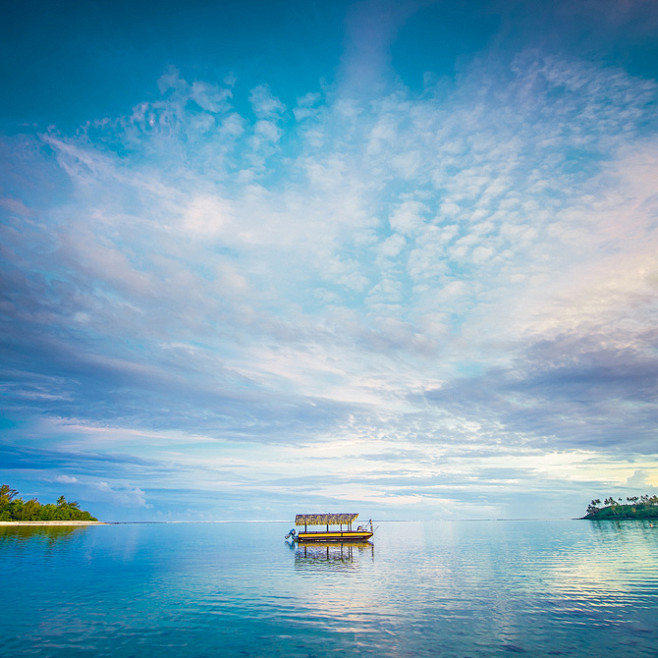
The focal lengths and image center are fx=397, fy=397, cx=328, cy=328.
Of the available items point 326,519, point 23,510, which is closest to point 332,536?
point 326,519

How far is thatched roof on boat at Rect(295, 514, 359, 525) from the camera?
78562mm

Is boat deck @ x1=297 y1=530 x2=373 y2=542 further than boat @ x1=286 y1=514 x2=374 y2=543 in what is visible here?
Yes

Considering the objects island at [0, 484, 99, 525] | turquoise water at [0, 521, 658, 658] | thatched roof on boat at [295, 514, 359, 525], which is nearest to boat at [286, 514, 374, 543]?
thatched roof on boat at [295, 514, 359, 525]

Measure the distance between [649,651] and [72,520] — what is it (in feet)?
783

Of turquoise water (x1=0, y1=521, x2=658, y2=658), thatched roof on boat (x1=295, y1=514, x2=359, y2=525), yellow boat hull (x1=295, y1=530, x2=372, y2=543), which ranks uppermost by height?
thatched roof on boat (x1=295, y1=514, x2=359, y2=525)

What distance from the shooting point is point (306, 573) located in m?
47.0

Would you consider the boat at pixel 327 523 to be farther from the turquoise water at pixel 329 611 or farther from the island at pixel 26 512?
the island at pixel 26 512

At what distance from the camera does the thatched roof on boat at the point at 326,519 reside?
258 ft

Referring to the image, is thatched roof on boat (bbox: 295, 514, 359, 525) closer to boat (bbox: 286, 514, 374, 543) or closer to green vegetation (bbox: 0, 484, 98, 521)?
boat (bbox: 286, 514, 374, 543)

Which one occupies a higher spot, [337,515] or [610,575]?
[337,515]

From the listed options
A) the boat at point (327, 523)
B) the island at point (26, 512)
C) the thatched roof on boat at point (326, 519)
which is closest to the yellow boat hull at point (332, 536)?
the boat at point (327, 523)

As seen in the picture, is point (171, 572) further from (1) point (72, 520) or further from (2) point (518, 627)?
(1) point (72, 520)

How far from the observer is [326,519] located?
3100 inches

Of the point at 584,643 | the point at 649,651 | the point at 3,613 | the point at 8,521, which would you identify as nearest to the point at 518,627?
the point at 584,643
